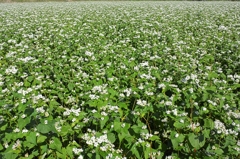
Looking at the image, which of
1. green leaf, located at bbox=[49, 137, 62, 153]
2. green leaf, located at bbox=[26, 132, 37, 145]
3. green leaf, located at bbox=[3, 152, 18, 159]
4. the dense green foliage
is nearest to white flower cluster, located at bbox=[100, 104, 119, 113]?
the dense green foliage

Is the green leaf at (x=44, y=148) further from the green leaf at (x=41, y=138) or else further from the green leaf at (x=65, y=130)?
the green leaf at (x=65, y=130)

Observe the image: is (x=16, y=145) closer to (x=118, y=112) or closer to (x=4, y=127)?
(x=4, y=127)

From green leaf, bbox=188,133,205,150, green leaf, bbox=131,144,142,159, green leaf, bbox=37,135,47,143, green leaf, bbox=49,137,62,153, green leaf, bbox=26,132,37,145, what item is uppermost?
green leaf, bbox=26,132,37,145

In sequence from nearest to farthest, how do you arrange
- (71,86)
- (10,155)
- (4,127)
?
(10,155) → (4,127) → (71,86)

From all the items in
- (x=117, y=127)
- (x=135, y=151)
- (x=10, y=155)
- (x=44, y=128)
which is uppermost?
(x=44, y=128)

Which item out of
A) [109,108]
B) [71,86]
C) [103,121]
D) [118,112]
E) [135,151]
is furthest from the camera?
[71,86]

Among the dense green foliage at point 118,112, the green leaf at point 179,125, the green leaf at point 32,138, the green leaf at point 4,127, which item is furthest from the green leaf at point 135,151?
the green leaf at point 4,127

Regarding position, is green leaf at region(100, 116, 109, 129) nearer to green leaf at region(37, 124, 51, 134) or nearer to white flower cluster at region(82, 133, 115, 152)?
white flower cluster at region(82, 133, 115, 152)

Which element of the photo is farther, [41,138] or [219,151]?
[219,151]

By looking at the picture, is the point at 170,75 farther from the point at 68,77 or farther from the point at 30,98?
the point at 30,98

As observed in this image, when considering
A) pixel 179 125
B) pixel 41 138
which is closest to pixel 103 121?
pixel 41 138

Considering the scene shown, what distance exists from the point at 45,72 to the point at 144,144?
3.67 meters

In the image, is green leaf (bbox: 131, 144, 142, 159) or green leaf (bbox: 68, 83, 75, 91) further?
green leaf (bbox: 68, 83, 75, 91)

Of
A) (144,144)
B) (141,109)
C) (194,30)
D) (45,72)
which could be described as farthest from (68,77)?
(194,30)
